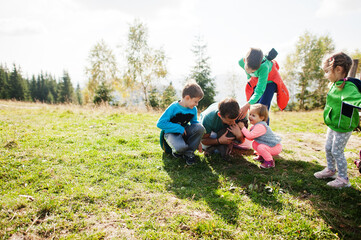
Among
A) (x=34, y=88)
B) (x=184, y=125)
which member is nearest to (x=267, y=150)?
(x=184, y=125)

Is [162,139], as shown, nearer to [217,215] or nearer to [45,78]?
[217,215]

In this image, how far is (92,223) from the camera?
89.2 inches

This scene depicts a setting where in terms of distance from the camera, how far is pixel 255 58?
384cm

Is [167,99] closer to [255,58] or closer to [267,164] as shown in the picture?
[255,58]

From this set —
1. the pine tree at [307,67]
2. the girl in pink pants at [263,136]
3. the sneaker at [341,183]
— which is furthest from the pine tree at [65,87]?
the sneaker at [341,183]

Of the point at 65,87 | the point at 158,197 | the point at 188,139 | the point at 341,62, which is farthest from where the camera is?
the point at 65,87

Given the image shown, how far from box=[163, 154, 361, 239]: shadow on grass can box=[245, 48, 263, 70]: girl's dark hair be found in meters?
1.99

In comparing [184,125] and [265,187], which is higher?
[184,125]

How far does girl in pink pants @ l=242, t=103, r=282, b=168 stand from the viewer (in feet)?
12.5

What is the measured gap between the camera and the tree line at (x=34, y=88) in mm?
47112

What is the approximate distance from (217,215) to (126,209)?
3.87ft

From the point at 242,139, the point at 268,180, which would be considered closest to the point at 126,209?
the point at 268,180

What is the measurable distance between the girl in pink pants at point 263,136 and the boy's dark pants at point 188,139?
0.92m

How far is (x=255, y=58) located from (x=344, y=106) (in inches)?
66.5
